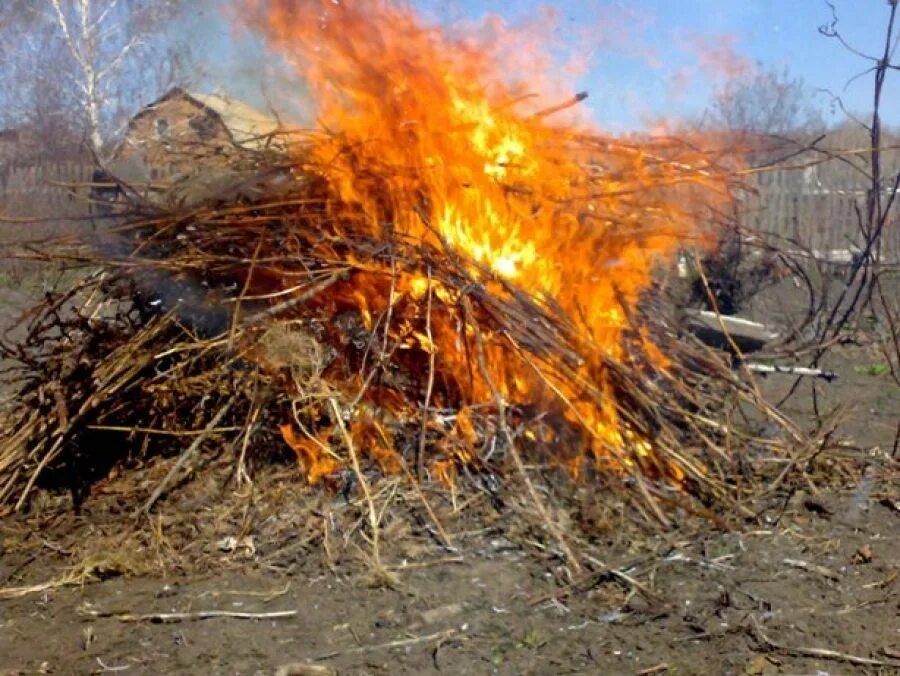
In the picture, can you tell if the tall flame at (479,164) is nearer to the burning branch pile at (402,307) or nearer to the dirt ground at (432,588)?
the burning branch pile at (402,307)

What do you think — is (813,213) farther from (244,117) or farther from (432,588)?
(432,588)

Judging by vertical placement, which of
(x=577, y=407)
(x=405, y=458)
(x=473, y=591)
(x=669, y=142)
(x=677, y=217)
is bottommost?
(x=473, y=591)

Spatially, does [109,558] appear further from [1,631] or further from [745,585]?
[745,585]

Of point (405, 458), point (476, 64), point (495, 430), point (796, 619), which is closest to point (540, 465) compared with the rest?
point (495, 430)

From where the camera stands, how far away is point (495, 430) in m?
4.91

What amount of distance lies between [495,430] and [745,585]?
1.43 meters

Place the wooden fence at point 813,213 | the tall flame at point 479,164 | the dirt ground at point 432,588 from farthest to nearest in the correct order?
the wooden fence at point 813,213 < the tall flame at point 479,164 < the dirt ground at point 432,588

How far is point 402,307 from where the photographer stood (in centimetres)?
511

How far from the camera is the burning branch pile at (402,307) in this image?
193 inches

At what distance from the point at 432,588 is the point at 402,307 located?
5.22 ft

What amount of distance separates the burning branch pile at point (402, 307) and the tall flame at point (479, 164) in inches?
0.5

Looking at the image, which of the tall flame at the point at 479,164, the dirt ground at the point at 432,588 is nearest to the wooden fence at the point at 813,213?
the tall flame at the point at 479,164

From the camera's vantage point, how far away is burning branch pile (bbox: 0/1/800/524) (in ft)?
16.1

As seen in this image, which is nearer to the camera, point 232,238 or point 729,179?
point 232,238
